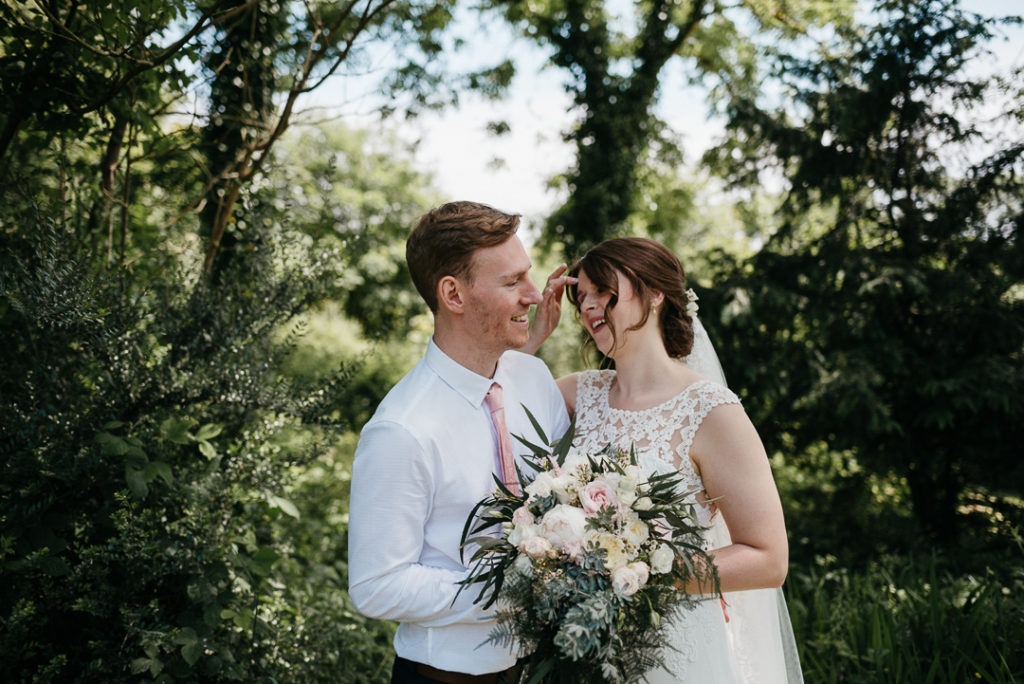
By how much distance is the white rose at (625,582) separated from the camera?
5.33 ft

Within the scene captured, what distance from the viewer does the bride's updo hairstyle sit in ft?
8.93

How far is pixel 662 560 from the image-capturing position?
66.4 inches

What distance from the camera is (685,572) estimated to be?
1.77 metres

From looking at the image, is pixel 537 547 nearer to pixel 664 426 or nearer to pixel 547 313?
pixel 664 426

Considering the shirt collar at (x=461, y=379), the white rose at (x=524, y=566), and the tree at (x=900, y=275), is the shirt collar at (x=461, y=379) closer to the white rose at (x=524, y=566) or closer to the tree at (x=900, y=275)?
the white rose at (x=524, y=566)

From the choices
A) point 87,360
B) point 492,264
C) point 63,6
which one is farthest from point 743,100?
point 87,360

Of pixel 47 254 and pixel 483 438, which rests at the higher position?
pixel 47 254

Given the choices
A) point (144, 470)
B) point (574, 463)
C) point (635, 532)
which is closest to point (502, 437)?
point (574, 463)

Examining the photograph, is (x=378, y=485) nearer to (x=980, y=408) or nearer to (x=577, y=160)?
(x=980, y=408)

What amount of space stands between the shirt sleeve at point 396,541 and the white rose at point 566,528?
424mm

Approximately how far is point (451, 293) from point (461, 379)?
31 centimetres

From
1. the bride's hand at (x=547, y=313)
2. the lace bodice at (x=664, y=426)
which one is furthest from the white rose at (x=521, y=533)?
the bride's hand at (x=547, y=313)

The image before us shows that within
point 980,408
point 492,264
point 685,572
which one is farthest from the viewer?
point 980,408

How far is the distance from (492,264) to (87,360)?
210 centimetres
